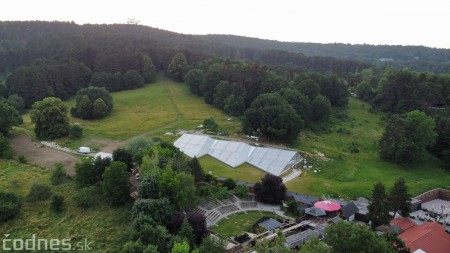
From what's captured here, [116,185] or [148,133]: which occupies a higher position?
A: [116,185]

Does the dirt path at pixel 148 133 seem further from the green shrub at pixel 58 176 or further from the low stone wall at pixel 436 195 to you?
the low stone wall at pixel 436 195

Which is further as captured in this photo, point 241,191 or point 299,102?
point 299,102

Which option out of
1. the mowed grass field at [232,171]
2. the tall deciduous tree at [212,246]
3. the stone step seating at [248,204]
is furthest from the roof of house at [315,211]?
the tall deciduous tree at [212,246]

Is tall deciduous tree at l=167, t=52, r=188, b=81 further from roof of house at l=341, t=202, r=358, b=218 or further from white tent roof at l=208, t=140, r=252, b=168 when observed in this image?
roof of house at l=341, t=202, r=358, b=218

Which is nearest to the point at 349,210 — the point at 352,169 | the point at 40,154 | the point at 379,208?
the point at 379,208

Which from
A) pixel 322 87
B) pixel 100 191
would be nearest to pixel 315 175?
pixel 100 191

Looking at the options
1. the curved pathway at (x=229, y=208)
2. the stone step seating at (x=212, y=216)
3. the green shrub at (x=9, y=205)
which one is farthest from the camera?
the curved pathway at (x=229, y=208)

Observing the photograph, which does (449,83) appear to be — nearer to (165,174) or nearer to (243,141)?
(243,141)

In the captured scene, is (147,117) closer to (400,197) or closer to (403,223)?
(400,197)

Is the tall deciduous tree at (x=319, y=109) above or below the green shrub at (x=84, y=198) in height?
above
